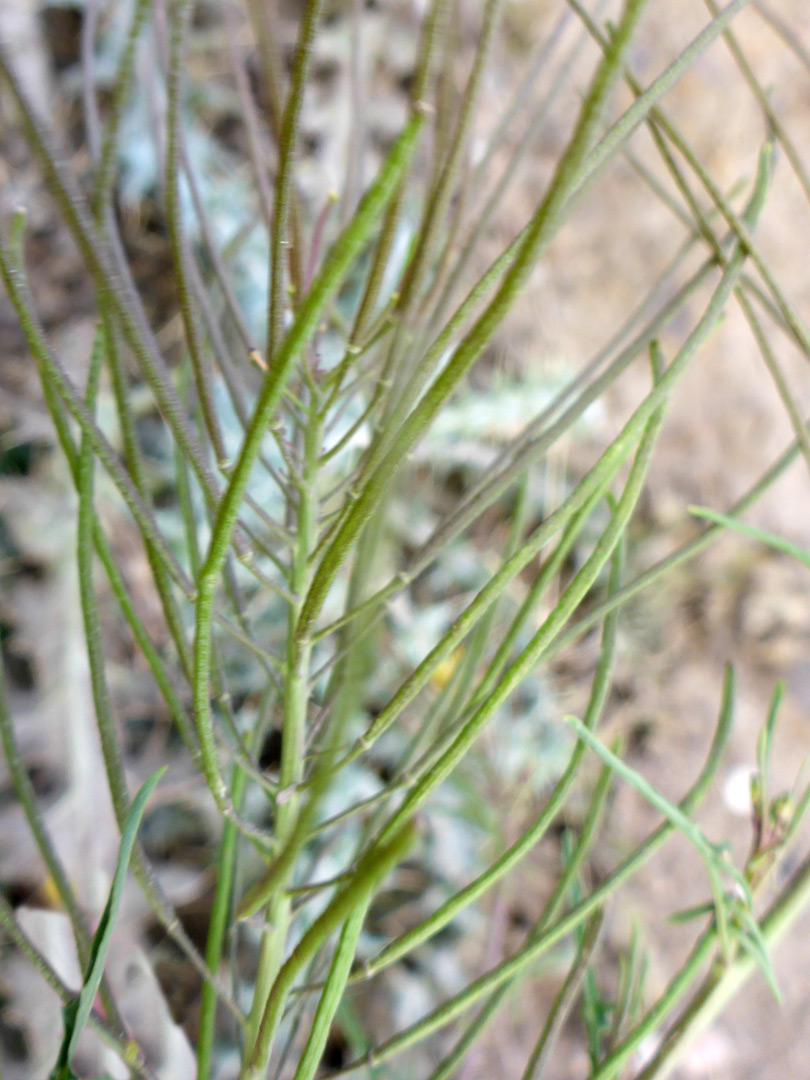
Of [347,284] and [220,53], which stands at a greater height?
[220,53]

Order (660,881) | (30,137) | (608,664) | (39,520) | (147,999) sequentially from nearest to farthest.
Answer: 1. (30,137)
2. (608,664)
3. (147,999)
4. (39,520)
5. (660,881)

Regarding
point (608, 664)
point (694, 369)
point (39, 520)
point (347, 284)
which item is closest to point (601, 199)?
point (694, 369)

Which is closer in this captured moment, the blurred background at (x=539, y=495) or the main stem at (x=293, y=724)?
the main stem at (x=293, y=724)

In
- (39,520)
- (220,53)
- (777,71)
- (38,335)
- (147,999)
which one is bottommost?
(147,999)

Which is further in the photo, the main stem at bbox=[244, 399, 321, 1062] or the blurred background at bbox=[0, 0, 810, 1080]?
the blurred background at bbox=[0, 0, 810, 1080]

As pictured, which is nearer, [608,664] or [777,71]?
[608,664]

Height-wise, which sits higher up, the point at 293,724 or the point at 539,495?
the point at 539,495

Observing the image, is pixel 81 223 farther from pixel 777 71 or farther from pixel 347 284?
pixel 777 71

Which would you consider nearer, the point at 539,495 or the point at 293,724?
the point at 293,724

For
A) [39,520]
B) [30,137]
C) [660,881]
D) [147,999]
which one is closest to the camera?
[30,137]
